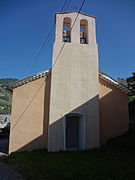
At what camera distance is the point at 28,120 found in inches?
435

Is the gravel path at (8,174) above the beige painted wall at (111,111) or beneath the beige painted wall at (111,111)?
beneath

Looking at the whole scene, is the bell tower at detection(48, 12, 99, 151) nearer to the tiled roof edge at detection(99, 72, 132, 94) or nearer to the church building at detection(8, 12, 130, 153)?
the church building at detection(8, 12, 130, 153)

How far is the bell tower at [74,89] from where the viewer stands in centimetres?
1084

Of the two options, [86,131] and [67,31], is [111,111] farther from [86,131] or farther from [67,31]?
[67,31]

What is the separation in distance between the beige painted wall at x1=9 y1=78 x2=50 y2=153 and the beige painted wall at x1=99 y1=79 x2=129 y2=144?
4450 mm

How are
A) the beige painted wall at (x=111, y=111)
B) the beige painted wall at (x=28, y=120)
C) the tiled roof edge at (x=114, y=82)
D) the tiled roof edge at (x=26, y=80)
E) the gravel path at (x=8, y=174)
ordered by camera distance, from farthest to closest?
1. the tiled roof edge at (x=114, y=82)
2. the beige painted wall at (x=111, y=111)
3. the tiled roof edge at (x=26, y=80)
4. the beige painted wall at (x=28, y=120)
5. the gravel path at (x=8, y=174)

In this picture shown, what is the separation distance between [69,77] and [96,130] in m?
4.36

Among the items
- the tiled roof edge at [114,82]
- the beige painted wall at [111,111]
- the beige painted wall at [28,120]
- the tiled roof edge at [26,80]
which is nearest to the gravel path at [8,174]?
the beige painted wall at [28,120]

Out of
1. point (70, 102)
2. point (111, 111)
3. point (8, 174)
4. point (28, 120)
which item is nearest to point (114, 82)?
point (111, 111)

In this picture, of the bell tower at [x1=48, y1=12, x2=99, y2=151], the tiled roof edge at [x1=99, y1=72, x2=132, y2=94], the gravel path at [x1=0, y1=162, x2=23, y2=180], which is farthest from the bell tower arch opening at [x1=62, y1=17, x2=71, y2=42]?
the gravel path at [x1=0, y1=162, x2=23, y2=180]

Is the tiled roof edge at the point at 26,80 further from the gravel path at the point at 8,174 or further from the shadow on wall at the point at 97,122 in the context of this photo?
the gravel path at the point at 8,174

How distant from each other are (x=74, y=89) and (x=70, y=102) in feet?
3.40

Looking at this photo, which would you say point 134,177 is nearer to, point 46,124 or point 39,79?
point 46,124

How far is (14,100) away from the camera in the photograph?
1120cm
